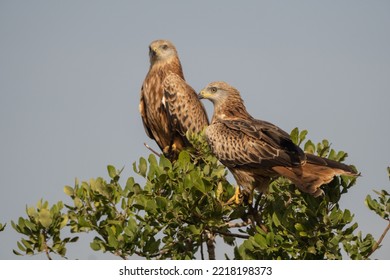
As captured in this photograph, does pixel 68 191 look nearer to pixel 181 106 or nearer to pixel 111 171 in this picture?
pixel 111 171

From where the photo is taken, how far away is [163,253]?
23.1ft

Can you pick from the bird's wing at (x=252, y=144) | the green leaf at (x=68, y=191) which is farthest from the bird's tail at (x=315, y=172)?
the green leaf at (x=68, y=191)

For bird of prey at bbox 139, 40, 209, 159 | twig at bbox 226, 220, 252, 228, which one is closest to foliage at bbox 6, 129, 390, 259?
twig at bbox 226, 220, 252, 228

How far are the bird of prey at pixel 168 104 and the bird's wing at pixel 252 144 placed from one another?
7.69ft

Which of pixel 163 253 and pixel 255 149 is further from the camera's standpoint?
pixel 255 149

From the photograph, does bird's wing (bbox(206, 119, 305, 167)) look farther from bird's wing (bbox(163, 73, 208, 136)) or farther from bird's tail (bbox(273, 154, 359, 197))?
bird's wing (bbox(163, 73, 208, 136))

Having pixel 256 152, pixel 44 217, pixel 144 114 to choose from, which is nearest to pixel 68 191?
pixel 44 217

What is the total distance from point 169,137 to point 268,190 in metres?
3.40

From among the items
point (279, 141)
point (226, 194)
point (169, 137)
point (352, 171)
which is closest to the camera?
point (352, 171)

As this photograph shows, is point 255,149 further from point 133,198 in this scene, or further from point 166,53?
point 166,53

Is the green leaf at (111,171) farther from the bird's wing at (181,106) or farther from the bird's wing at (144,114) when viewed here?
the bird's wing at (144,114)

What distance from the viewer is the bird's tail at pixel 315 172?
21.2 feet

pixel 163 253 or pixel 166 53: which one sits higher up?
pixel 166 53

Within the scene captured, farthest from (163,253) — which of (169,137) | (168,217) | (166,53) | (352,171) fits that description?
(166,53)
